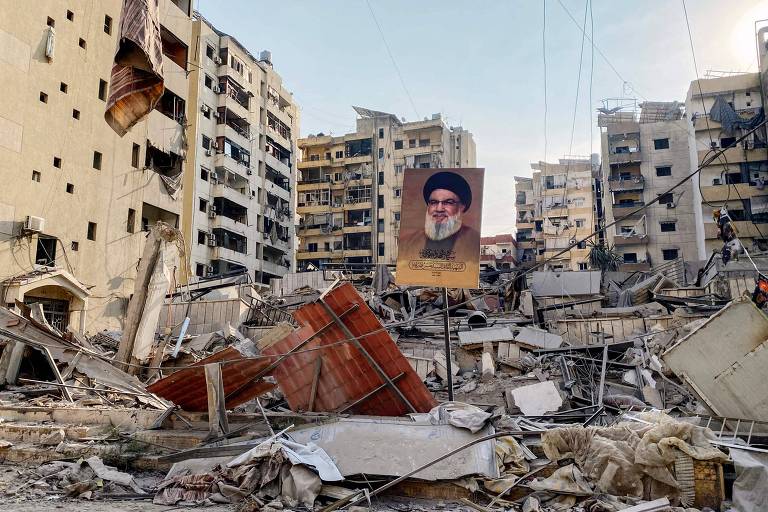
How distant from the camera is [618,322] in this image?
19516 mm

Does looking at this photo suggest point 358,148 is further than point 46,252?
Yes

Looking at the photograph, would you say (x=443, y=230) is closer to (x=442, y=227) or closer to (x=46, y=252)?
(x=442, y=227)

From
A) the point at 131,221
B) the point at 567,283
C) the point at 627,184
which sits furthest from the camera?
the point at 627,184

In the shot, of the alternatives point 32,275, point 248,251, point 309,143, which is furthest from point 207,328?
point 309,143

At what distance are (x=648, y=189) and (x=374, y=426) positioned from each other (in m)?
53.0

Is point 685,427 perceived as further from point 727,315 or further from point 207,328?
point 207,328

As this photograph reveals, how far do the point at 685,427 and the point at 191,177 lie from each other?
1522 inches

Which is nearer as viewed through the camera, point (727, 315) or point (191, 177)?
point (727, 315)

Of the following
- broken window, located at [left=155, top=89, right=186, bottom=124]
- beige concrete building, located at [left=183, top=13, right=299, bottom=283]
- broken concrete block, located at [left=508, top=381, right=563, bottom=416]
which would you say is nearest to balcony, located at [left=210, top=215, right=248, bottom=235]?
beige concrete building, located at [left=183, top=13, right=299, bottom=283]

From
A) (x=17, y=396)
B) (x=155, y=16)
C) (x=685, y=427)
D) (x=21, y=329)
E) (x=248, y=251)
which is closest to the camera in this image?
(x=685, y=427)

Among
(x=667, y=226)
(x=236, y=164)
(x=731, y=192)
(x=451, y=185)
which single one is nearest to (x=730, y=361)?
(x=451, y=185)

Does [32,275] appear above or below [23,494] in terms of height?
above

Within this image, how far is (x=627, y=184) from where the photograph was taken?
53219 millimetres

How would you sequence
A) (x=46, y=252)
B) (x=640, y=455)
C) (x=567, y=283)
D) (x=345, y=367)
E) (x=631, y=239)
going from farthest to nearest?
1. (x=631, y=239)
2. (x=567, y=283)
3. (x=46, y=252)
4. (x=345, y=367)
5. (x=640, y=455)
